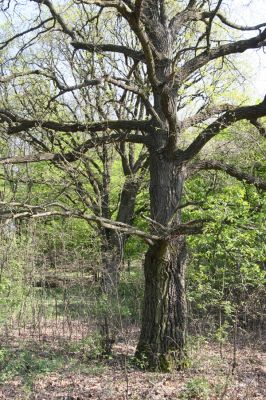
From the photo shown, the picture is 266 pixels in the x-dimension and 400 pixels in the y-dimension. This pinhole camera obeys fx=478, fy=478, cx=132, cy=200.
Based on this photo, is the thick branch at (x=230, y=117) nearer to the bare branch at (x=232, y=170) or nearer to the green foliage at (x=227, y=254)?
the bare branch at (x=232, y=170)

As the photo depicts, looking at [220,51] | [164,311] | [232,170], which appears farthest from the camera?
[232,170]

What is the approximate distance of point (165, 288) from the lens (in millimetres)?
8328

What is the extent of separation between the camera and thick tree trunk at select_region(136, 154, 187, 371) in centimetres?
821

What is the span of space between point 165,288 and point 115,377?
1.70 meters

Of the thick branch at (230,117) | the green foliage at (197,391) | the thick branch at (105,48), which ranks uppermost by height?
the thick branch at (105,48)

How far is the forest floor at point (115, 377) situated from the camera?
6.93 meters

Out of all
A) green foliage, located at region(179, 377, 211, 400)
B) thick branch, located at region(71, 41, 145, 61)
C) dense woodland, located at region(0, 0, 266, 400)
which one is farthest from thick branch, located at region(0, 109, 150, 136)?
green foliage, located at region(179, 377, 211, 400)

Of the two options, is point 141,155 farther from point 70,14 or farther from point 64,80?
point 70,14

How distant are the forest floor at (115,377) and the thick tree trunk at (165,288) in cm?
30

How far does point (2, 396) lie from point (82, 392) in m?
1.17

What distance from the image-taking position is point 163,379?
25.4 ft

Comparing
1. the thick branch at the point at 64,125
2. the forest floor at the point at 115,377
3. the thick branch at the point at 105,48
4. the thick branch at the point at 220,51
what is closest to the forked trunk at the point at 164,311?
the forest floor at the point at 115,377

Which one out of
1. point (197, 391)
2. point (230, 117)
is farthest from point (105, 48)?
point (197, 391)

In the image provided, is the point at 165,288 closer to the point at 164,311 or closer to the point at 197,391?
the point at 164,311
